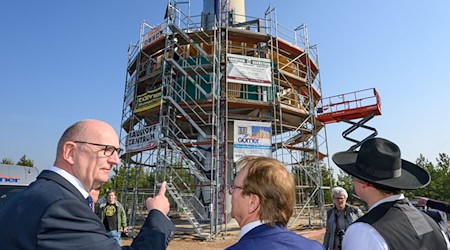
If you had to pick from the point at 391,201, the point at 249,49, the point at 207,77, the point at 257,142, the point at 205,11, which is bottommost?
the point at 391,201

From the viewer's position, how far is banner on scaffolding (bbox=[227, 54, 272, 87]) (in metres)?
14.6

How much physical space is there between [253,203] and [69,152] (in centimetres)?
127

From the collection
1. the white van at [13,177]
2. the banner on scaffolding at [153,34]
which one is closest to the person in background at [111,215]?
the white van at [13,177]

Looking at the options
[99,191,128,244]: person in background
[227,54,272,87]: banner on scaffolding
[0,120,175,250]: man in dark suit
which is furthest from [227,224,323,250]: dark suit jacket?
[227,54,272,87]: banner on scaffolding

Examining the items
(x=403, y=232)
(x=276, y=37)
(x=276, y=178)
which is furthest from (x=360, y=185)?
(x=276, y=37)

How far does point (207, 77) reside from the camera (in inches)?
650

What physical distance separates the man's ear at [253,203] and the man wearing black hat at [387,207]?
72 centimetres

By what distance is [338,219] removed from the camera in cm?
503

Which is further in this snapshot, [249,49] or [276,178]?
[249,49]

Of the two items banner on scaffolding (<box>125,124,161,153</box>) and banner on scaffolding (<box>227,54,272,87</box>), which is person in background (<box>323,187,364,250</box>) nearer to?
banner on scaffolding (<box>125,124,161,153</box>)

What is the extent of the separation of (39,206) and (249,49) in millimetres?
16226

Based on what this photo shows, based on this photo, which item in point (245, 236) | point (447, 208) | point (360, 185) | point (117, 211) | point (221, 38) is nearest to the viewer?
point (245, 236)

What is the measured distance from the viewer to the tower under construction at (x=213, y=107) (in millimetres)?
13852

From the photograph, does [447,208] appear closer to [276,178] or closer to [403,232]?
[403,232]
